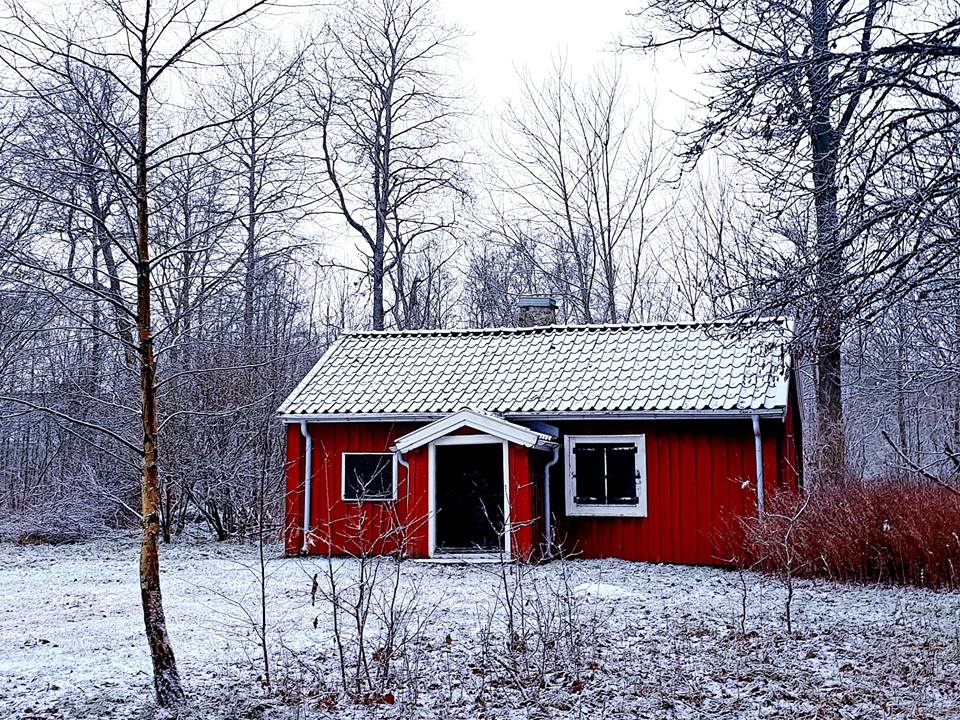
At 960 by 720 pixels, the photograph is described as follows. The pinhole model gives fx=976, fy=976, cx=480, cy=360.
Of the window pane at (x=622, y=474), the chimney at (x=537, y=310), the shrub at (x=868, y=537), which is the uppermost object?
the chimney at (x=537, y=310)

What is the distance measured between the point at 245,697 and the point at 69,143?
13.9ft

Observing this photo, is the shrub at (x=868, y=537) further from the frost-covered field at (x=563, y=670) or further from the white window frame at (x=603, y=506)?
the white window frame at (x=603, y=506)

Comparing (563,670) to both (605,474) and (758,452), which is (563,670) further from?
(605,474)

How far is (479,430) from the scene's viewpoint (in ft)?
49.4

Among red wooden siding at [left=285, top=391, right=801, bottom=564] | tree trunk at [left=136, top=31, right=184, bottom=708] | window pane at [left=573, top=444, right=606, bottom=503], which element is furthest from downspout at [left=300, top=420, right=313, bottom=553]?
tree trunk at [left=136, top=31, right=184, bottom=708]

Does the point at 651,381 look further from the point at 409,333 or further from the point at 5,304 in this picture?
the point at 5,304

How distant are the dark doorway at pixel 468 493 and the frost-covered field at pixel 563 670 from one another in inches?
101

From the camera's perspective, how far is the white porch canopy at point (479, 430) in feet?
48.0

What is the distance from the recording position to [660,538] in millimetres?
15125

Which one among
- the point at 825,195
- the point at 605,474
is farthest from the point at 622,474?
the point at 825,195

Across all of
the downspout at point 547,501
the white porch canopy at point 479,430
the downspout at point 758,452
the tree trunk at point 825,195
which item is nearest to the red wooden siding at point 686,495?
the downspout at point 758,452

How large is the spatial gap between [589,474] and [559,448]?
0.63 meters

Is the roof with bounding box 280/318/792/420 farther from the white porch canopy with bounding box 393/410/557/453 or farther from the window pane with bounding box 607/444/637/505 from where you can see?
the window pane with bounding box 607/444/637/505

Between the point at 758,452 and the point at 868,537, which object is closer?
the point at 868,537
